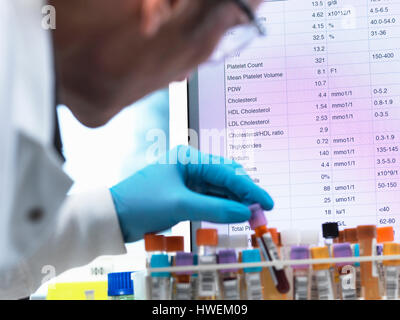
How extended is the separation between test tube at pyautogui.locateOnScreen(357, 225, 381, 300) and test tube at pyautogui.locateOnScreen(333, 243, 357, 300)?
0.02 metres

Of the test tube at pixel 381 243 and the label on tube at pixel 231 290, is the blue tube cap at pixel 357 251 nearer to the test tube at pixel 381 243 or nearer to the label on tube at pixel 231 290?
the test tube at pixel 381 243

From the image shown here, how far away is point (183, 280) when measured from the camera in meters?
1.04

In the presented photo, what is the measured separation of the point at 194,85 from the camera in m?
1.38

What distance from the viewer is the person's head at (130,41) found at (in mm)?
859

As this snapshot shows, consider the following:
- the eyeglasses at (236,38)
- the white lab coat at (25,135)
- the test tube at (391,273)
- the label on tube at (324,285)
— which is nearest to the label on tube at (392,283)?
the test tube at (391,273)

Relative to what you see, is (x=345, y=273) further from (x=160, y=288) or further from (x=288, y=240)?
(x=160, y=288)

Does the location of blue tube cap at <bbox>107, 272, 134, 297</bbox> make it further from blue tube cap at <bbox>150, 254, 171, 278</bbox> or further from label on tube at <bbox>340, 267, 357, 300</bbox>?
label on tube at <bbox>340, 267, 357, 300</bbox>

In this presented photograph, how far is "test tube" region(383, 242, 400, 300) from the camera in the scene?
3.33ft

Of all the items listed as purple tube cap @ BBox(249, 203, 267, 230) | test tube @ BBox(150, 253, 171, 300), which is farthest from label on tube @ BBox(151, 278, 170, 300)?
purple tube cap @ BBox(249, 203, 267, 230)

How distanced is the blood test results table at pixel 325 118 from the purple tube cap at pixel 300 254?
0.23 metres

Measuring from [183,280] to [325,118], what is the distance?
1.69 feet

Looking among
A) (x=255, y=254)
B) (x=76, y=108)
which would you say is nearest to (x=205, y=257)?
(x=255, y=254)

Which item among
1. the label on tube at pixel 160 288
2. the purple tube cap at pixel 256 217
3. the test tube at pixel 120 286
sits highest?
the purple tube cap at pixel 256 217
